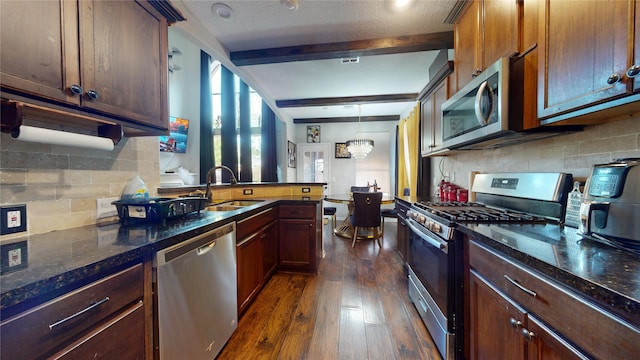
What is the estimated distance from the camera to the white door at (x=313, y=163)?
6215 millimetres

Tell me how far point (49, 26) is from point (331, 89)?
3609mm

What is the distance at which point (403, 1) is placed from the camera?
1.92 m

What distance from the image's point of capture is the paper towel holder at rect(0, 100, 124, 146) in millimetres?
812

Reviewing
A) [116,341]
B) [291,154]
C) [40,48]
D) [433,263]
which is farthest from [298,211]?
[291,154]

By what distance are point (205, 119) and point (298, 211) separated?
8.01 ft

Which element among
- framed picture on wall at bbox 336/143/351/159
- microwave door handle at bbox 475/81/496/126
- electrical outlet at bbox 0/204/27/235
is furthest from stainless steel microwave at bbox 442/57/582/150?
framed picture on wall at bbox 336/143/351/159

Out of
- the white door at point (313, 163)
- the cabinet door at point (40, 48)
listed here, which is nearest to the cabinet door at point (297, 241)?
the cabinet door at point (40, 48)

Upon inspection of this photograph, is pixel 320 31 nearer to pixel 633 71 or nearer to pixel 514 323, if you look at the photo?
pixel 633 71

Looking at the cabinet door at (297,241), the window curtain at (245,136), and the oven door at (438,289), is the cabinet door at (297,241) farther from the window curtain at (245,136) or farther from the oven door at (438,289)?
the window curtain at (245,136)

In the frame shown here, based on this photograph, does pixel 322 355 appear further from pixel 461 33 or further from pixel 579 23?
pixel 461 33

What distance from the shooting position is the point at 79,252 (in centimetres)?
82

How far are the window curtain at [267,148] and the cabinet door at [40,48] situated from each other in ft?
13.7

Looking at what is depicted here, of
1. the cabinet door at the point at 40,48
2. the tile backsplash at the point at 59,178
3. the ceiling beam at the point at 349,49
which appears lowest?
the tile backsplash at the point at 59,178

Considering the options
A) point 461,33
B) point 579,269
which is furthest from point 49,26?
point 461,33
